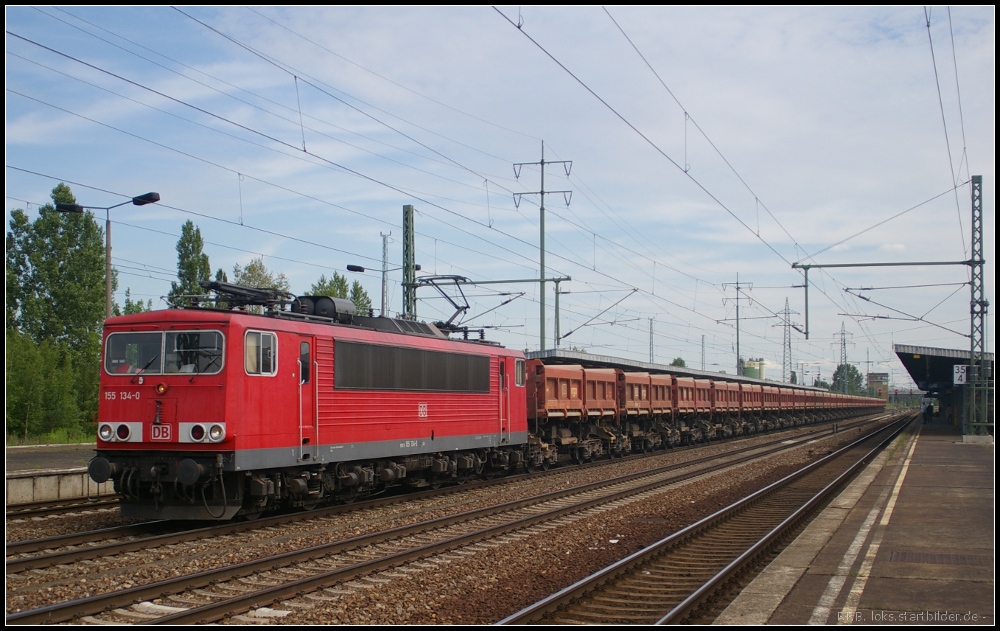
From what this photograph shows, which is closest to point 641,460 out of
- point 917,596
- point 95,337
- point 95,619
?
point 917,596

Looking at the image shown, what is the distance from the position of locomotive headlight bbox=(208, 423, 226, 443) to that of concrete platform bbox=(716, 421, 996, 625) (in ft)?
25.1

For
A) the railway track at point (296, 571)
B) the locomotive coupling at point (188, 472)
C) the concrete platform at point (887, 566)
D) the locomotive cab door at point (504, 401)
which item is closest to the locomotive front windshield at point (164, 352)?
the locomotive coupling at point (188, 472)

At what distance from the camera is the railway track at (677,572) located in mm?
8641

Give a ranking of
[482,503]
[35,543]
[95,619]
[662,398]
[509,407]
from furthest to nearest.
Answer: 1. [662,398]
2. [509,407]
3. [482,503]
4. [35,543]
5. [95,619]

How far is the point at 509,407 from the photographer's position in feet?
74.0

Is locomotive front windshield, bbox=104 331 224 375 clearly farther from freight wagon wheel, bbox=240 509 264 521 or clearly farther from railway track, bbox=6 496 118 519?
railway track, bbox=6 496 118 519

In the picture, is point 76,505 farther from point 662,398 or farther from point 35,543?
point 662,398

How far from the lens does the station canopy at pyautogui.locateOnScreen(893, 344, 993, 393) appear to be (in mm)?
46500

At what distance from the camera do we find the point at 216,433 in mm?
12906

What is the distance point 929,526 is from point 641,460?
665 inches

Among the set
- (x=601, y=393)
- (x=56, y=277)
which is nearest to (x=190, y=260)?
(x=56, y=277)

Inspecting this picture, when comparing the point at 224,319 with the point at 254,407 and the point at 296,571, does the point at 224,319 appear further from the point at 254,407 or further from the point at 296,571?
the point at 296,571

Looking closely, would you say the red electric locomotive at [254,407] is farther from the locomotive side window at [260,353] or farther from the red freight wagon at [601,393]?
the red freight wagon at [601,393]

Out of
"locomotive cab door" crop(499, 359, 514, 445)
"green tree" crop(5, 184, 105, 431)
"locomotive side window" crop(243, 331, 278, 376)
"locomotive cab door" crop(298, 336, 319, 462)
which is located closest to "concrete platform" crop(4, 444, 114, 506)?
"locomotive cab door" crop(298, 336, 319, 462)
